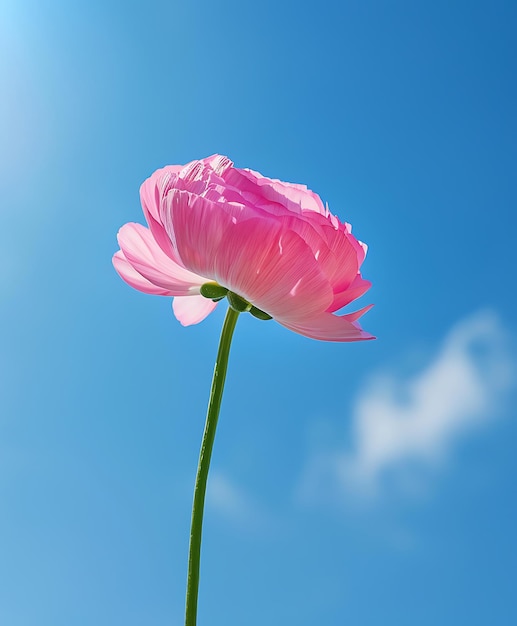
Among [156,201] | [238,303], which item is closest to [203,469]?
[238,303]

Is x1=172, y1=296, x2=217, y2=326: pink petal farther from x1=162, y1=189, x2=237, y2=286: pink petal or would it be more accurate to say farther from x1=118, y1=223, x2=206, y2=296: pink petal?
x1=162, y1=189, x2=237, y2=286: pink petal

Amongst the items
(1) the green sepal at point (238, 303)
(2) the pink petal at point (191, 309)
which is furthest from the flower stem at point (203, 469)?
(2) the pink petal at point (191, 309)

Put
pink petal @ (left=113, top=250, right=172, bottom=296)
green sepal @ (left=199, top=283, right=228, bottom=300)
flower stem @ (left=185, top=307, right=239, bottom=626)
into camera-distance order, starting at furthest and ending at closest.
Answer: pink petal @ (left=113, top=250, right=172, bottom=296) < green sepal @ (left=199, top=283, right=228, bottom=300) < flower stem @ (left=185, top=307, right=239, bottom=626)

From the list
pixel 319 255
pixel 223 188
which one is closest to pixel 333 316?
pixel 319 255

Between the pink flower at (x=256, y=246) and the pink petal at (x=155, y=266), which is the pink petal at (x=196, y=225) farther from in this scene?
the pink petal at (x=155, y=266)

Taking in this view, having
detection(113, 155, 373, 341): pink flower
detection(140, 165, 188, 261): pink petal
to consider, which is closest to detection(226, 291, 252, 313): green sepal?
detection(113, 155, 373, 341): pink flower

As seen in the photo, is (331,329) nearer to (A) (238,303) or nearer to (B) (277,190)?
(A) (238,303)

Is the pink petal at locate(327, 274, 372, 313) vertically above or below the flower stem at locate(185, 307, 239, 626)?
above

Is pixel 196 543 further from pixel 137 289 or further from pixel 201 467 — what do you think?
pixel 137 289
